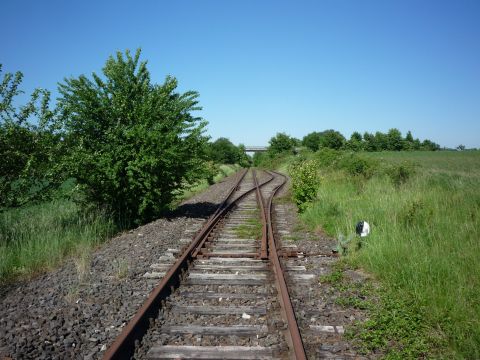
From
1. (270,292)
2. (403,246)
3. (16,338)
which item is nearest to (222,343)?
(270,292)

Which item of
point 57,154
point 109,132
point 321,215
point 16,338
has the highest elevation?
point 109,132

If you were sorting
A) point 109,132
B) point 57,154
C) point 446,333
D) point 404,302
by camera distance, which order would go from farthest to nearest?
point 109,132 → point 57,154 → point 404,302 → point 446,333

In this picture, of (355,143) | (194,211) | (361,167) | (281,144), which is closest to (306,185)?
(194,211)

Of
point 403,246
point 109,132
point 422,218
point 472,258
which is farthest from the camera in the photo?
point 109,132

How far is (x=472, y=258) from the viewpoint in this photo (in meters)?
5.41

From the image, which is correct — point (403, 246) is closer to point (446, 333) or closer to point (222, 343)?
point (446, 333)

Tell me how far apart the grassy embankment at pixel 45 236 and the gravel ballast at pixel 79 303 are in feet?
1.44

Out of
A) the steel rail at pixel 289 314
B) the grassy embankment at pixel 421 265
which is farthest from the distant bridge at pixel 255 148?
the steel rail at pixel 289 314

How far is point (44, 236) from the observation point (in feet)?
26.2

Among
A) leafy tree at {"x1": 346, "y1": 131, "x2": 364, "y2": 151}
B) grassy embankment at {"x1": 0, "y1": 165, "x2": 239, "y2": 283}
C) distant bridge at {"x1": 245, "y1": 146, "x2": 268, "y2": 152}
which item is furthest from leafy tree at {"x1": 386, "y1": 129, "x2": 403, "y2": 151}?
grassy embankment at {"x1": 0, "y1": 165, "x2": 239, "y2": 283}

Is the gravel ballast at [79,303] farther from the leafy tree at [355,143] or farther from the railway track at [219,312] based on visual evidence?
the leafy tree at [355,143]

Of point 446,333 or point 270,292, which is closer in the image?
point 446,333

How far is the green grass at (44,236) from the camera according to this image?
688 centimetres

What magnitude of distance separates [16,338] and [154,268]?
2725 millimetres
